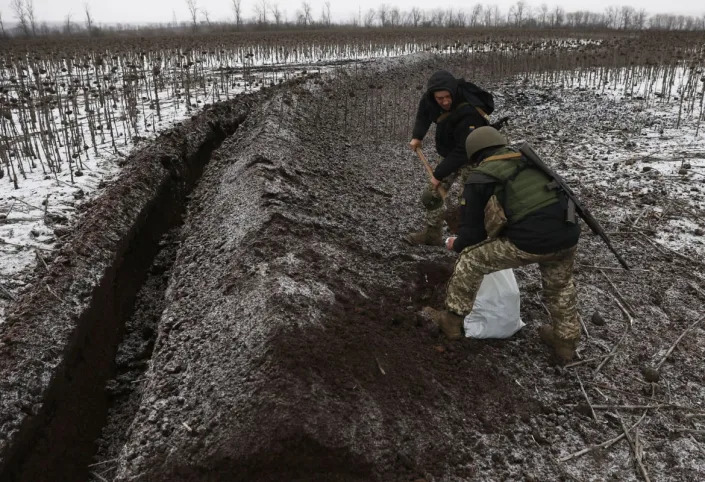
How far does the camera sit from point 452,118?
382cm

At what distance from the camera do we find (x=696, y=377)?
3.04 meters

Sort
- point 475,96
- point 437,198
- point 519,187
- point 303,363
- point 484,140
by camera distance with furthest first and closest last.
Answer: point 437,198
point 475,96
point 484,140
point 519,187
point 303,363

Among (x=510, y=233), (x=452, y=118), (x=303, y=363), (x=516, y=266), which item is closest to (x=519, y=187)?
(x=510, y=233)

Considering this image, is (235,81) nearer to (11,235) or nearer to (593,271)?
(11,235)

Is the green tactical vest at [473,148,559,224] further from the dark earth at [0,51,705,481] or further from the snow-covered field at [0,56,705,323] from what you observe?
the snow-covered field at [0,56,705,323]

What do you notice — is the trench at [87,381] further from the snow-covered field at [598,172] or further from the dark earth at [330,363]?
the snow-covered field at [598,172]

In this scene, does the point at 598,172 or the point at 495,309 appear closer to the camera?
the point at 495,309

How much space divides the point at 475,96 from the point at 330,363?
2.45 m

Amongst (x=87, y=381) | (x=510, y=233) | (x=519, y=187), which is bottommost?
(x=87, y=381)

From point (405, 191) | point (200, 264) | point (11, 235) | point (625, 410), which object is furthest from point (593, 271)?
point (11, 235)

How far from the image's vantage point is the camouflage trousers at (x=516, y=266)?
2.85 metres

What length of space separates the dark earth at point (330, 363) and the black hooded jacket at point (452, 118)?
3.08ft

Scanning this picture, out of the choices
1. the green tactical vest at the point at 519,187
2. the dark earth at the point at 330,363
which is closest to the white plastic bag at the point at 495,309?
the dark earth at the point at 330,363

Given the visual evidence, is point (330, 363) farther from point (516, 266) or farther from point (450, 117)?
point (450, 117)
